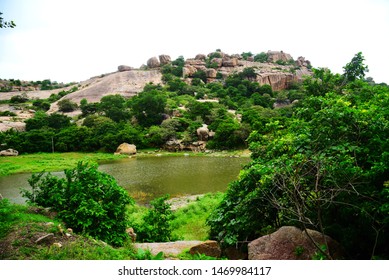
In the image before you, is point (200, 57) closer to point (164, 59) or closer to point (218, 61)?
point (218, 61)

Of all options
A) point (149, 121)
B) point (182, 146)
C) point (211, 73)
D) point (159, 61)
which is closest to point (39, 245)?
point (182, 146)

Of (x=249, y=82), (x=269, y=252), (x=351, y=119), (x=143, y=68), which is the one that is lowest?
(x=269, y=252)

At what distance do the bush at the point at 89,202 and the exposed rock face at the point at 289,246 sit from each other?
265cm

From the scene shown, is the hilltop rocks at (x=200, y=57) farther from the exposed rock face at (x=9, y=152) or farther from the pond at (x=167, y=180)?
the exposed rock face at (x=9, y=152)

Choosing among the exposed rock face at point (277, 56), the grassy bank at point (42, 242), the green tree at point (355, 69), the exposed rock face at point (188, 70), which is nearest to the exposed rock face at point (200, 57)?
the exposed rock face at point (188, 70)

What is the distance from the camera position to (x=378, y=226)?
396cm

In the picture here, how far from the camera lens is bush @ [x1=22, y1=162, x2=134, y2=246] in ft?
17.1

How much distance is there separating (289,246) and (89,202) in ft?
12.1

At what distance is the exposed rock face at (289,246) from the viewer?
14.2ft

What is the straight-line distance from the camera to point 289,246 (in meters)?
4.48

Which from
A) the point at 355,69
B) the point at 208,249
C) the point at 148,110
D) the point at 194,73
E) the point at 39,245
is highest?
the point at 194,73

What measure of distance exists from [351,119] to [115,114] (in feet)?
127

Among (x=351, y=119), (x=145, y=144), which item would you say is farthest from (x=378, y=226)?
(x=145, y=144)
